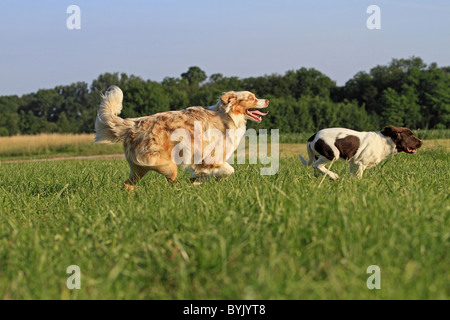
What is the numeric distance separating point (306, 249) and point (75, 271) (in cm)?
152

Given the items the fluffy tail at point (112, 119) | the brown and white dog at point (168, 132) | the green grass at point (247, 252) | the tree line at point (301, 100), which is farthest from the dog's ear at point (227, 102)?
the tree line at point (301, 100)

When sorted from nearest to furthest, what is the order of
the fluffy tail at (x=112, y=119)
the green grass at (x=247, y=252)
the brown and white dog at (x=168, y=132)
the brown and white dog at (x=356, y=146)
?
the green grass at (x=247, y=252) < the brown and white dog at (x=168, y=132) < the fluffy tail at (x=112, y=119) < the brown and white dog at (x=356, y=146)

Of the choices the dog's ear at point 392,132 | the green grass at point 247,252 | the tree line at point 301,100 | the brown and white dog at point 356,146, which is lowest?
the green grass at point 247,252

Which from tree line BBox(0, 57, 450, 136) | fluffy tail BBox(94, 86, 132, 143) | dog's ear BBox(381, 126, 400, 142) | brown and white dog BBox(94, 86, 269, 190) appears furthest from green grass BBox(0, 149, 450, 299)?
tree line BBox(0, 57, 450, 136)

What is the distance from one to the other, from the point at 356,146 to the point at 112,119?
12.9 ft

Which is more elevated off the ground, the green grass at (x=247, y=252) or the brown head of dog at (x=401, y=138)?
the brown head of dog at (x=401, y=138)

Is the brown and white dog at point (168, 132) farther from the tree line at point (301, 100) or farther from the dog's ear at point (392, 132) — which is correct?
the tree line at point (301, 100)

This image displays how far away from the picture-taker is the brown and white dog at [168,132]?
6.41 metres

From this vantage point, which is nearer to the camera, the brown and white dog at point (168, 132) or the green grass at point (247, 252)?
the green grass at point (247, 252)

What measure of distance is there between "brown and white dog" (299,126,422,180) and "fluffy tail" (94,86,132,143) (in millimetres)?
3114

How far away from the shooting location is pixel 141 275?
2.86m

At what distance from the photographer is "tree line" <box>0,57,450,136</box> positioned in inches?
2163

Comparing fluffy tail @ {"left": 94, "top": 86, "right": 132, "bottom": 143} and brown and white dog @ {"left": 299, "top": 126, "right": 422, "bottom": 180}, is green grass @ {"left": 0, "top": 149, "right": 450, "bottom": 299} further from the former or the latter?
brown and white dog @ {"left": 299, "top": 126, "right": 422, "bottom": 180}
